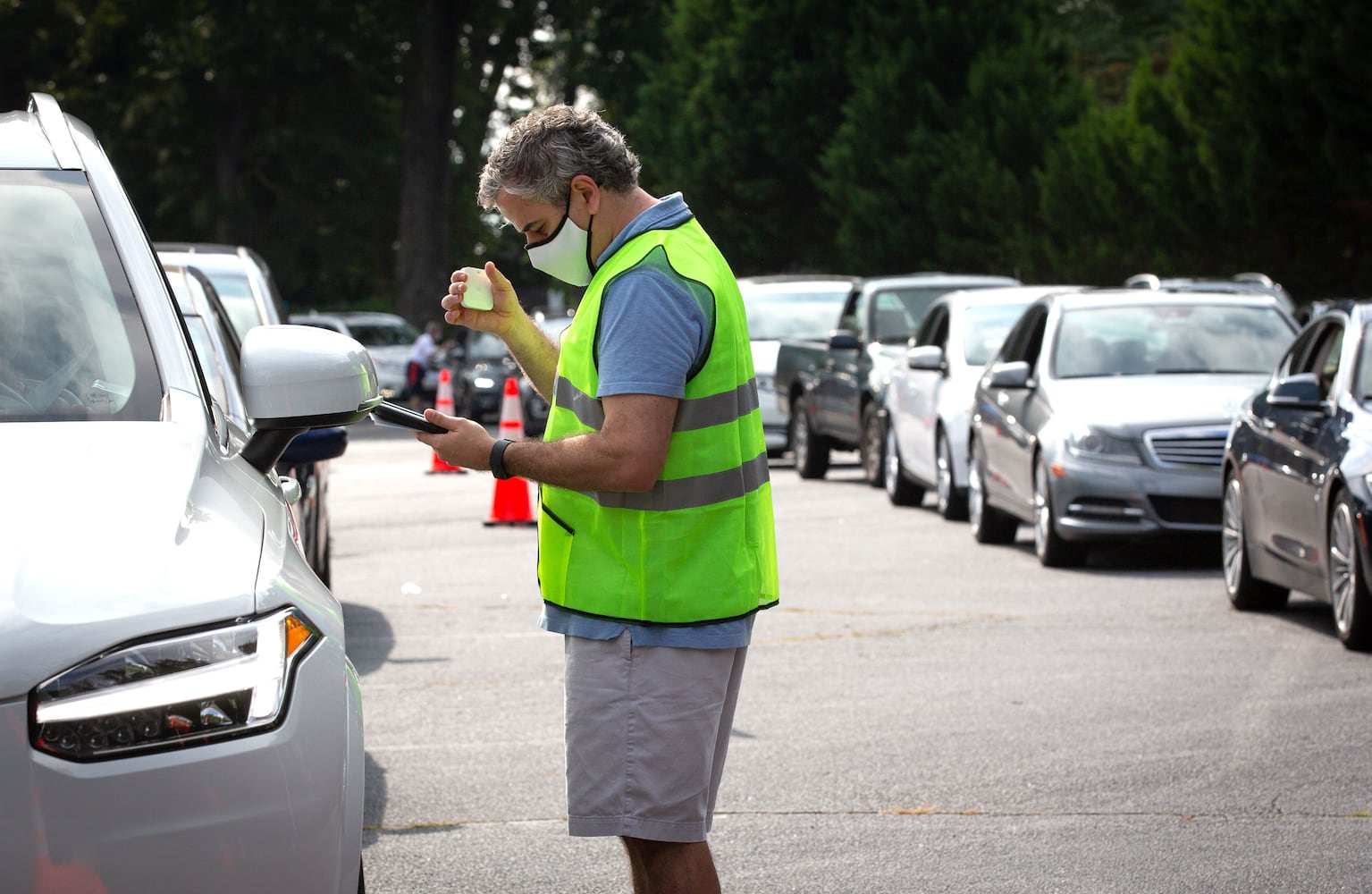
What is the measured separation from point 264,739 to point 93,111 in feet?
169

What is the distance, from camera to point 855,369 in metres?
19.0

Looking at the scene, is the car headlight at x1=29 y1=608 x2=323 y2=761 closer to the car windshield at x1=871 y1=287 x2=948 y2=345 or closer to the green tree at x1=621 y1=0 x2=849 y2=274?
the car windshield at x1=871 y1=287 x2=948 y2=345

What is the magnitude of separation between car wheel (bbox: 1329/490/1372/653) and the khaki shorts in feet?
18.1

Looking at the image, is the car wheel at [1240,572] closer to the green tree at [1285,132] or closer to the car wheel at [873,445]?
the car wheel at [873,445]

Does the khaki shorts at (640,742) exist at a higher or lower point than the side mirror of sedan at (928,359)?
higher

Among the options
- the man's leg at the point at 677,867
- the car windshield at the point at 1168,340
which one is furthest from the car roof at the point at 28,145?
the car windshield at the point at 1168,340

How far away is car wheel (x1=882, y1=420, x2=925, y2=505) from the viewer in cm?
1711

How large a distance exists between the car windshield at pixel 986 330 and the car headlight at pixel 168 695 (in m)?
13.4

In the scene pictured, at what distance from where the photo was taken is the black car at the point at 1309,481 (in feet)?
28.8

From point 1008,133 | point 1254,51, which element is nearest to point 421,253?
point 1008,133

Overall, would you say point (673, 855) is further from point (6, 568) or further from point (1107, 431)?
point (1107, 431)

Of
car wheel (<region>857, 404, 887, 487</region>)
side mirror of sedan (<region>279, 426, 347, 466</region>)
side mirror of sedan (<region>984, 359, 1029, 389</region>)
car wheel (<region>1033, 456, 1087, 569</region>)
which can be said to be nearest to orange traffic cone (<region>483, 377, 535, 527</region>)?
car wheel (<region>857, 404, 887, 487</region>)

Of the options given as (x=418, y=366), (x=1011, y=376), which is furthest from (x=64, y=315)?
(x=418, y=366)

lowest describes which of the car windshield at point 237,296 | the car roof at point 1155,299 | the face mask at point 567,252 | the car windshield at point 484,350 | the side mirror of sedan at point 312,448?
the car windshield at point 484,350
